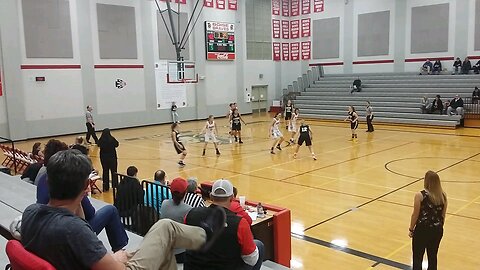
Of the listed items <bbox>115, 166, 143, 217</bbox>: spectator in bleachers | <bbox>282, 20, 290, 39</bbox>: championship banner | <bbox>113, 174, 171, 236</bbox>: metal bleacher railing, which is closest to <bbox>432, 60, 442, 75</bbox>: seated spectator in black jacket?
<bbox>282, 20, 290, 39</bbox>: championship banner

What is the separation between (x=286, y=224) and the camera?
625 centimetres

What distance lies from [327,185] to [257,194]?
Result: 196 cm

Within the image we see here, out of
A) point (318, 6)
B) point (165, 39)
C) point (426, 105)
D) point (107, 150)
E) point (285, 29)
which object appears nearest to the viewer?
point (107, 150)

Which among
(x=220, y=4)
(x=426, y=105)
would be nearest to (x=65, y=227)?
(x=426, y=105)

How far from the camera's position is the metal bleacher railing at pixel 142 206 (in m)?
6.59

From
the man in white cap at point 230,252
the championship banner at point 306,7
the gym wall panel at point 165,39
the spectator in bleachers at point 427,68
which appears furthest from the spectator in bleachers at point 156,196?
the championship banner at point 306,7

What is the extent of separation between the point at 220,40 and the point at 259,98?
586 cm

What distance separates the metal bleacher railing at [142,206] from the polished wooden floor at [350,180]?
2.20 m

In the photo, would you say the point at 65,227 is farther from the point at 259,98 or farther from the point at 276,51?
the point at 276,51

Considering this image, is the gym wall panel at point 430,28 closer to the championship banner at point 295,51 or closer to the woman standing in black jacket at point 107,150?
the championship banner at point 295,51

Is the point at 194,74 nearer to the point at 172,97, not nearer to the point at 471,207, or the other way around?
the point at 172,97

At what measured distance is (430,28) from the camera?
28109 millimetres

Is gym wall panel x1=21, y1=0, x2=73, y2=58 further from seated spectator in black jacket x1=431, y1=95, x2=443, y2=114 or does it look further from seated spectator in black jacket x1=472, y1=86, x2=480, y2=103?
seated spectator in black jacket x1=472, y1=86, x2=480, y2=103

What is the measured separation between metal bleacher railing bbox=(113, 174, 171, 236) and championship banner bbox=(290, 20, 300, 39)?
1170 inches
